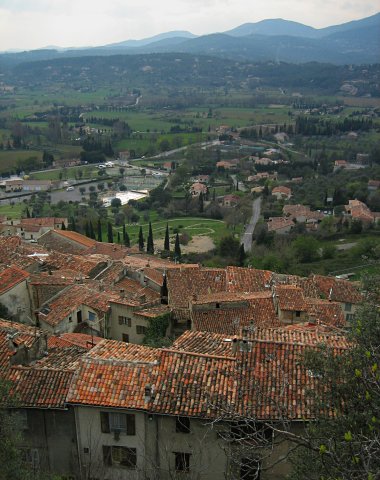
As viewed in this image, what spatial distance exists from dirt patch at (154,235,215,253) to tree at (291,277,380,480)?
6310 cm

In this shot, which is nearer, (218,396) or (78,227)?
(218,396)

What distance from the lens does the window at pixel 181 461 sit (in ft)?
44.1

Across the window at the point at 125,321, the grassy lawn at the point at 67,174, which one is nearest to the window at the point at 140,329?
the window at the point at 125,321

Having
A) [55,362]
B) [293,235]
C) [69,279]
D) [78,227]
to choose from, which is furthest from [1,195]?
[55,362]

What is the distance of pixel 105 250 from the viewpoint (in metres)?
49.3

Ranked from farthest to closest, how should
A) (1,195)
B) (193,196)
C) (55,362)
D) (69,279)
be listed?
(1,195) → (193,196) → (69,279) → (55,362)

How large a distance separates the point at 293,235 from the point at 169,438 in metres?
66.7

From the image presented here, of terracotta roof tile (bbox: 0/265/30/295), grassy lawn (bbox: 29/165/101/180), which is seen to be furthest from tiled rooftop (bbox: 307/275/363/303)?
grassy lawn (bbox: 29/165/101/180)

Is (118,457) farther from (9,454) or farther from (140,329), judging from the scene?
(140,329)

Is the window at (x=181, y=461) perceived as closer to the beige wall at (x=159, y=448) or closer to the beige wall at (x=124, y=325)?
the beige wall at (x=159, y=448)

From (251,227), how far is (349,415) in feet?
268

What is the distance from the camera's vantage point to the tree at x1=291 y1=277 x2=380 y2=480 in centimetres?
747

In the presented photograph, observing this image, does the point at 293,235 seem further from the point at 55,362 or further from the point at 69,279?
the point at 55,362

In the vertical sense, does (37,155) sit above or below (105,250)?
below
